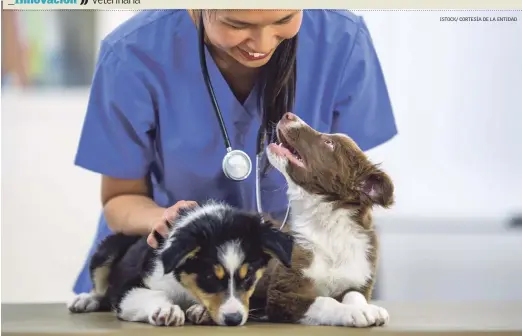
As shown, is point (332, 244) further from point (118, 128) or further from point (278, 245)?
point (118, 128)

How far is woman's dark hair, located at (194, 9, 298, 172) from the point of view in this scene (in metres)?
1.09

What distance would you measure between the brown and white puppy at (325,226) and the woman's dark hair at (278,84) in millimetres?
43

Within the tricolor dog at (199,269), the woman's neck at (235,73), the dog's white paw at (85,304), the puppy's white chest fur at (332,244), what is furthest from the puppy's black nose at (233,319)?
the woman's neck at (235,73)

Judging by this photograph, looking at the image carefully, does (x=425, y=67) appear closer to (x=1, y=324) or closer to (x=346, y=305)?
(x=346, y=305)

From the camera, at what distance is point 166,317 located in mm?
989

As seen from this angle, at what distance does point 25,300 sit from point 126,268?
7.4 inches

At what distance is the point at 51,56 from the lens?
1.15 meters

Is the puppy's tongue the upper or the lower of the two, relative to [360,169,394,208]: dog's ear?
upper

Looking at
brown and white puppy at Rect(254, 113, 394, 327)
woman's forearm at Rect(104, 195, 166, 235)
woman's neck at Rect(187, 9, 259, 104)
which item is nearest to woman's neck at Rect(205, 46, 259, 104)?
woman's neck at Rect(187, 9, 259, 104)

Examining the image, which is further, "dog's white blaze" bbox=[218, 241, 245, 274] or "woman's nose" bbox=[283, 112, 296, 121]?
"woman's nose" bbox=[283, 112, 296, 121]

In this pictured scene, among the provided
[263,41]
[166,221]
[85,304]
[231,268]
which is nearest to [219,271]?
[231,268]

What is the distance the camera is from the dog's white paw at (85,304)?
3.51 ft

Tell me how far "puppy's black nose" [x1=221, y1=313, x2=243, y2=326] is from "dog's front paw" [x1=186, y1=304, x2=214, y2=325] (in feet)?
0.08

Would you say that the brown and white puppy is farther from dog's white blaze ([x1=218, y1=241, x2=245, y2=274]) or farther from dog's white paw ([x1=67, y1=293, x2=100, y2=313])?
dog's white paw ([x1=67, y1=293, x2=100, y2=313])
